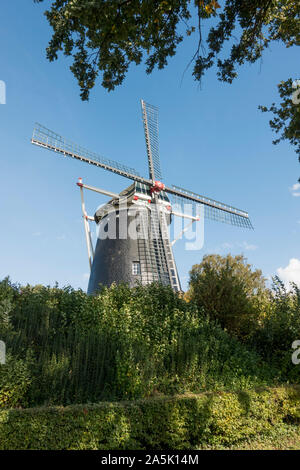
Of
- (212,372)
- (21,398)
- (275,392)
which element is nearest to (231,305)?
(212,372)

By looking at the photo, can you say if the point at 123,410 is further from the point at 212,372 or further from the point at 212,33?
the point at 212,33

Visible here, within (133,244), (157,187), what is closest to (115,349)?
(133,244)

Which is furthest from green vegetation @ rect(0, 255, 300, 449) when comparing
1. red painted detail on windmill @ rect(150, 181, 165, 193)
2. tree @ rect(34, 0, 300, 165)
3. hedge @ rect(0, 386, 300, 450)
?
red painted detail on windmill @ rect(150, 181, 165, 193)

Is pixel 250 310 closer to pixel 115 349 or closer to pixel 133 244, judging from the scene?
pixel 115 349

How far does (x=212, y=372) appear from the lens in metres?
8.44

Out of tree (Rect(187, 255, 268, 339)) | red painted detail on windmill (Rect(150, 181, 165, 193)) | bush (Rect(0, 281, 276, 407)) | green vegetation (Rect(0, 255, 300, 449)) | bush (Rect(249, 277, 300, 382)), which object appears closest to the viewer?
green vegetation (Rect(0, 255, 300, 449))

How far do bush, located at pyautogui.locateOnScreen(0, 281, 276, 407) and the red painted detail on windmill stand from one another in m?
11.7

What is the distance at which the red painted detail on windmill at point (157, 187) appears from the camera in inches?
847

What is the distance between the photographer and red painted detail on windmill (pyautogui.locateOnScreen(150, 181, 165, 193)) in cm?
2152

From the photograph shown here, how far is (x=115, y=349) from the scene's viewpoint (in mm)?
8133

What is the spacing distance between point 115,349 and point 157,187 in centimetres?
1507

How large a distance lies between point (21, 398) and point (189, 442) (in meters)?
3.64

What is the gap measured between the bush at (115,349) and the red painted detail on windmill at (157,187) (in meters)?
11.7

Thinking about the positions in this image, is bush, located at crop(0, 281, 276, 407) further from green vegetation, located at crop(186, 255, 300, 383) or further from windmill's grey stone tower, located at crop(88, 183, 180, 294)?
windmill's grey stone tower, located at crop(88, 183, 180, 294)
